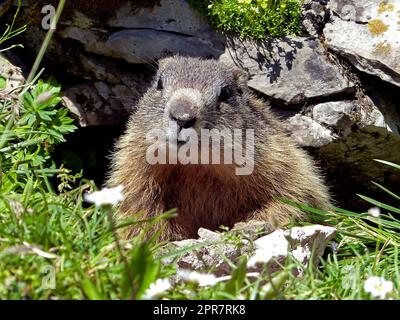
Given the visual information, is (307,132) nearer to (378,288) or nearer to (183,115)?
(183,115)

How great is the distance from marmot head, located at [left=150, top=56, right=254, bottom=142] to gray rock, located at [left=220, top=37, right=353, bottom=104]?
1.97 feet

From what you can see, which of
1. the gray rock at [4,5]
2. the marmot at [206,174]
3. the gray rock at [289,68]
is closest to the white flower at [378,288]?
the marmot at [206,174]

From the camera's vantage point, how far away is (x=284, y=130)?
6.04 meters

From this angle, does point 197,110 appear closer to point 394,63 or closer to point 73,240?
point 73,240

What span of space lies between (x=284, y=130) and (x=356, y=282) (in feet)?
8.96

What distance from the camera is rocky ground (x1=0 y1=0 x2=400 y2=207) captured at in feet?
20.5

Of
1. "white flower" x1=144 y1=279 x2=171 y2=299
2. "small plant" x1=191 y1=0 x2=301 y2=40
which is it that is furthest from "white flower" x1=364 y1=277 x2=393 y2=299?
"small plant" x1=191 y1=0 x2=301 y2=40

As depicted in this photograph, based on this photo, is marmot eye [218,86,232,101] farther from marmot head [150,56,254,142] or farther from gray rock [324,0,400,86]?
gray rock [324,0,400,86]

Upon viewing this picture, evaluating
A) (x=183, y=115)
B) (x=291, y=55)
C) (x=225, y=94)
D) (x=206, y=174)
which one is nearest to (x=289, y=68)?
(x=291, y=55)

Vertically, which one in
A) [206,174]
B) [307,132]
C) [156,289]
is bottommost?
[156,289]

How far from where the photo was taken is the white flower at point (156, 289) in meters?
2.92

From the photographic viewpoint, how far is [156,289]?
2.95 meters

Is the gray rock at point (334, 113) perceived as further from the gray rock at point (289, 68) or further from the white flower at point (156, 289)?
the white flower at point (156, 289)

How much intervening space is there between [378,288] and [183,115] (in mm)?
1991
